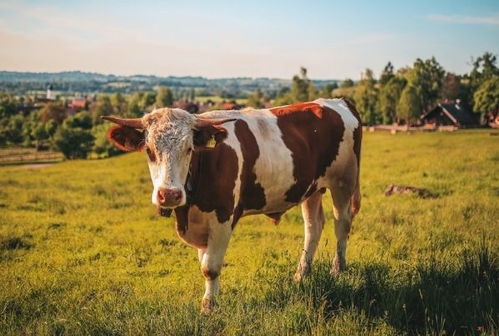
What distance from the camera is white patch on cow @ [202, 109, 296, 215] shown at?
601 cm

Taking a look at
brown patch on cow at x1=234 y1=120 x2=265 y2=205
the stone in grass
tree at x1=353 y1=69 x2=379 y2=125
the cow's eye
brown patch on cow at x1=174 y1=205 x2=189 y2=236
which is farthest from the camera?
tree at x1=353 y1=69 x2=379 y2=125

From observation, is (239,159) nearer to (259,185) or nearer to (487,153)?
(259,185)

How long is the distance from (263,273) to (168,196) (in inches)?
128

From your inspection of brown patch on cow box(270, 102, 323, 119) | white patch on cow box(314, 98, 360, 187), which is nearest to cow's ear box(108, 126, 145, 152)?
brown patch on cow box(270, 102, 323, 119)

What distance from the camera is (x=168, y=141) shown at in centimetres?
474

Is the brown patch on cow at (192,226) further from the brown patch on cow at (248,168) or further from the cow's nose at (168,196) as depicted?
the cow's nose at (168,196)

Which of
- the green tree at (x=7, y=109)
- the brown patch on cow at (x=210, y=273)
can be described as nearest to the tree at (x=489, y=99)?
A: the brown patch on cow at (x=210, y=273)

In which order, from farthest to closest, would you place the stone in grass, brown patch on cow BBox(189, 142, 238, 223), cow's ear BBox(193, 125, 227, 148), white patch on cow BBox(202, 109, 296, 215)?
the stone in grass < white patch on cow BBox(202, 109, 296, 215) < brown patch on cow BBox(189, 142, 238, 223) < cow's ear BBox(193, 125, 227, 148)

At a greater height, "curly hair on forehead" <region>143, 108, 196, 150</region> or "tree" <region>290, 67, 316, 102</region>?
"tree" <region>290, 67, 316, 102</region>

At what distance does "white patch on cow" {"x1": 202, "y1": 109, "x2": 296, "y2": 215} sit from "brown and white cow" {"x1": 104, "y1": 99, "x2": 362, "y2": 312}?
13mm

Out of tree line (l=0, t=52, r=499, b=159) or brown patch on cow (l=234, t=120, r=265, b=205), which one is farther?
tree line (l=0, t=52, r=499, b=159)

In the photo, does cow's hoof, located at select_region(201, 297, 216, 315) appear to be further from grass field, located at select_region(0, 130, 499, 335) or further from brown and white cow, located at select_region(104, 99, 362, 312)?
grass field, located at select_region(0, 130, 499, 335)

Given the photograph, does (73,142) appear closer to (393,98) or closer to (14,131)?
(14,131)

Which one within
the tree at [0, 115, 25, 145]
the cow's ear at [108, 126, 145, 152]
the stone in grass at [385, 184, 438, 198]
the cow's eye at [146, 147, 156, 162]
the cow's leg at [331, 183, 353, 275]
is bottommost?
the tree at [0, 115, 25, 145]
